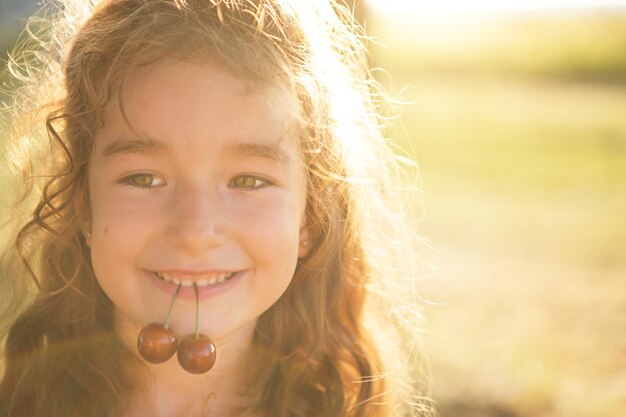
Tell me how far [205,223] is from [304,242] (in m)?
0.45

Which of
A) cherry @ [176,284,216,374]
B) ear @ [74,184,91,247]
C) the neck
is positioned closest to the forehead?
ear @ [74,184,91,247]

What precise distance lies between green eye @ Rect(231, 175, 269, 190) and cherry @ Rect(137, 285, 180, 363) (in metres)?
0.34

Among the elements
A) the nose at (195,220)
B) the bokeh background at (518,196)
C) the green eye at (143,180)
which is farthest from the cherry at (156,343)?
the bokeh background at (518,196)

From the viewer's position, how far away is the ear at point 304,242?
245 centimetres

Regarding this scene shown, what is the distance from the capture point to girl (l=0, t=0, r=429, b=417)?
2117mm

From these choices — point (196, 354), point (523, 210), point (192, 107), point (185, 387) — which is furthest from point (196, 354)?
point (523, 210)

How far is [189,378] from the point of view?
2395 mm

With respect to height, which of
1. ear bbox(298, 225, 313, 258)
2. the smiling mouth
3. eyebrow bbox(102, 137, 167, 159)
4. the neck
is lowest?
the neck

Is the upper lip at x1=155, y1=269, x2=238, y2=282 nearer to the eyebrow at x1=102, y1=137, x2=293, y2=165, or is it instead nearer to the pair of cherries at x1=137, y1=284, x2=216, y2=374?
the pair of cherries at x1=137, y1=284, x2=216, y2=374

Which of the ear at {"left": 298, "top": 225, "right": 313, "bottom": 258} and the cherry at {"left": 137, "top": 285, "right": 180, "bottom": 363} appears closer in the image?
the cherry at {"left": 137, "top": 285, "right": 180, "bottom": 363}

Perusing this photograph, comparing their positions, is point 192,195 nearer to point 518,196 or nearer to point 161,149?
point 161,149

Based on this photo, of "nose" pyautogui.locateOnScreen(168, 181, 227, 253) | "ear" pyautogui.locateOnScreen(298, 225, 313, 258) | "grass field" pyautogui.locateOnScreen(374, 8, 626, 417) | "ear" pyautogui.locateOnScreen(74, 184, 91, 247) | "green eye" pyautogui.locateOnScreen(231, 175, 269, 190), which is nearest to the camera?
"nose" pyautogui.locateOnScreen(168, 181, 227, 253)

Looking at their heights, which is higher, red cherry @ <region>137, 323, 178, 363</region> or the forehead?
the forehead

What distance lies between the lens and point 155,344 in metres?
2.11
